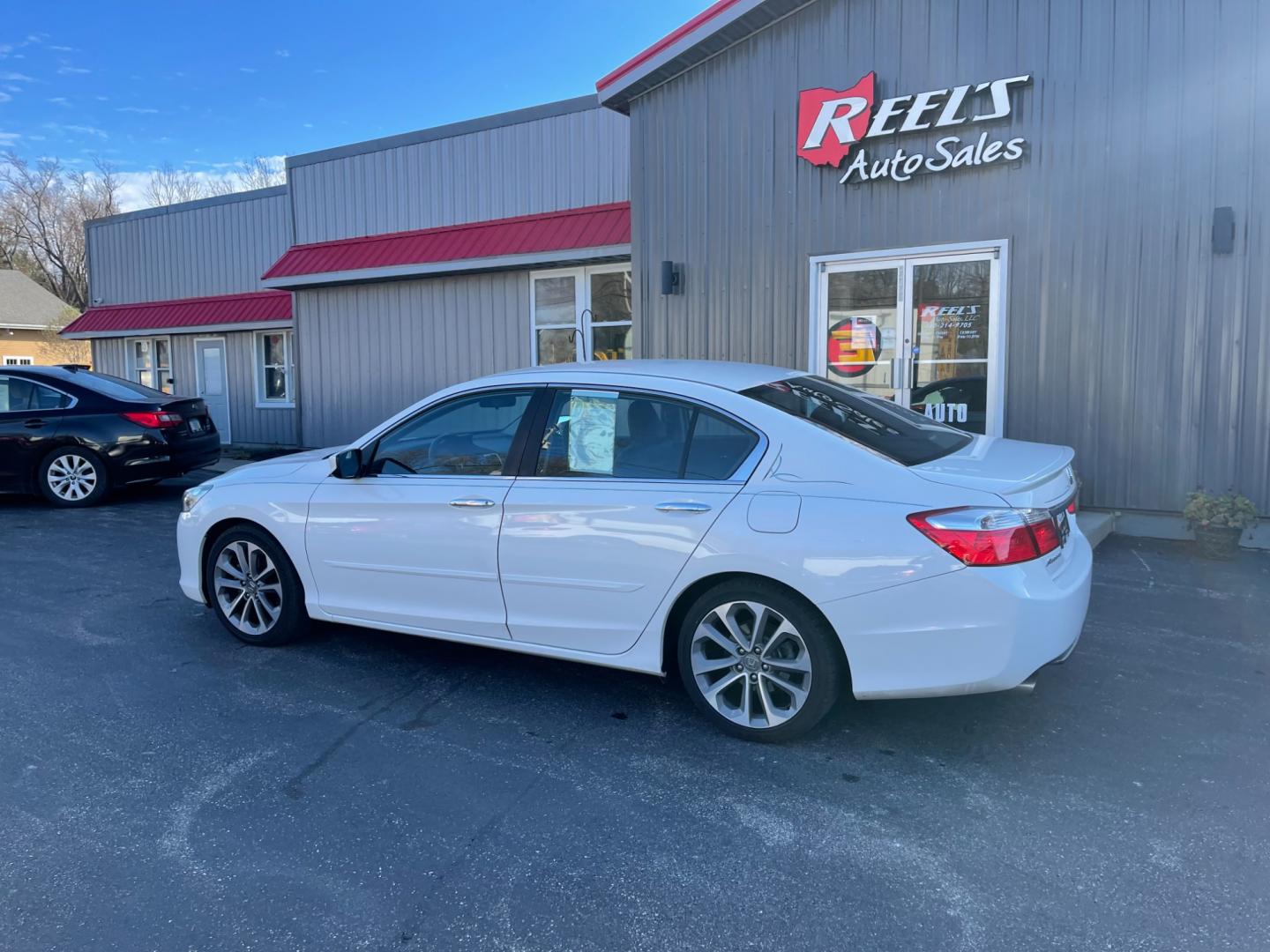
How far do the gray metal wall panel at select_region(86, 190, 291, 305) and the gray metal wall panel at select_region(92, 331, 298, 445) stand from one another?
1015 millimetres

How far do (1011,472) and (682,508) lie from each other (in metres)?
1.32

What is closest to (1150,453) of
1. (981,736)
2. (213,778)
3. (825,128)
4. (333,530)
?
(825,128)

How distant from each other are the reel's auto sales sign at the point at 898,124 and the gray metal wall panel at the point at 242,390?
10260 mm

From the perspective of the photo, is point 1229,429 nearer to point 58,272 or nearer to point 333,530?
point 333,530

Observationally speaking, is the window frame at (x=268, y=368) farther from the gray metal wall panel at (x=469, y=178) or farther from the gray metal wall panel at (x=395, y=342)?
the gray metal wall panel at (x=469, y=178)

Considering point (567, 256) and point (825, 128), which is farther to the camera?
point (567, 256)

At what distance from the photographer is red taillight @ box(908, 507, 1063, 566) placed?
325 centimetres

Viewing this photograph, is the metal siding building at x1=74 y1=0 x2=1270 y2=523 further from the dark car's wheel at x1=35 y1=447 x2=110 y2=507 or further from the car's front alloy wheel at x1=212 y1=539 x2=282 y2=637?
the car's front alloy wheel at x1=212 y1=539 x2=282 y2=637

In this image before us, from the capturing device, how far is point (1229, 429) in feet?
23.3

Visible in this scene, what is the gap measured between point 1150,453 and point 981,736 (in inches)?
188

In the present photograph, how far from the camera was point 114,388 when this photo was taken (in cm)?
1014

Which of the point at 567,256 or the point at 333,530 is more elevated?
the point at 567,256

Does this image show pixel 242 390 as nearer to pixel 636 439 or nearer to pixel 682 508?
pixel 636 439

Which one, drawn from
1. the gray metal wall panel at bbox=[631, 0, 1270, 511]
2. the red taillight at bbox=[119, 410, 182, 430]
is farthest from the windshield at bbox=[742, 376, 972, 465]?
the red taillight at bbox=[119, 410, 182, 430]
